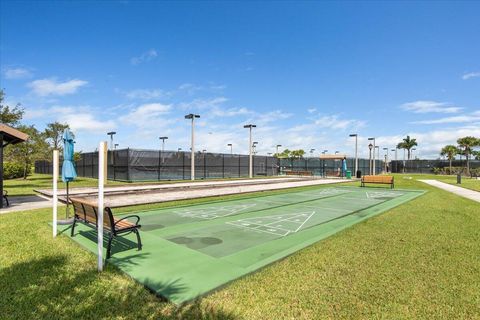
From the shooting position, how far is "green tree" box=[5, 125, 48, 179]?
22.3 m

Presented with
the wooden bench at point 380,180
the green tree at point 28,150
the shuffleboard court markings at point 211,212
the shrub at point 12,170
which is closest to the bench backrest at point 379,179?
the wooden bench at point 380,180

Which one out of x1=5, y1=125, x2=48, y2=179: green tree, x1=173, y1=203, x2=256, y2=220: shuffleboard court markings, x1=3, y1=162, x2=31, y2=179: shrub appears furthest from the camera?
x1=3, y1=162, x2=31, y2=179: shrub

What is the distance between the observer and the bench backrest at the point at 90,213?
17.2ft

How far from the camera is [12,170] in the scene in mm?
29750

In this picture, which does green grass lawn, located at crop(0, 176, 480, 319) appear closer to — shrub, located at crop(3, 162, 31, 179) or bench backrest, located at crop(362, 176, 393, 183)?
bench backrest, located at crop(362, 176, 393, 183)

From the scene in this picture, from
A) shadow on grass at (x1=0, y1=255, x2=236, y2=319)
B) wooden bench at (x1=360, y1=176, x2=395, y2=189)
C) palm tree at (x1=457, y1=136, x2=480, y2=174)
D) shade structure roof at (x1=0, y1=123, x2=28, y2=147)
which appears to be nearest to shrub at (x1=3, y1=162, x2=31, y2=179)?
shade structure roof at (x1=0, y1=123, x2=28, y2=147)

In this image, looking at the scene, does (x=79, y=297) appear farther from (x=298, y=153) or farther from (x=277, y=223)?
(x=298, y=153)

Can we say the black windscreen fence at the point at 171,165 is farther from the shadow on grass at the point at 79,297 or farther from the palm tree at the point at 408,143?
the palm tree at the point at 408,143

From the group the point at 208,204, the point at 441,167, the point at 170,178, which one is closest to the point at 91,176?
the point at 170,178

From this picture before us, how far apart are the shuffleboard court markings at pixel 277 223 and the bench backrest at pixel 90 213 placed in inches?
146

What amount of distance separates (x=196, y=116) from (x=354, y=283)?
74.6 feet

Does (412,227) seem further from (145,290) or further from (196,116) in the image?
(196,116)

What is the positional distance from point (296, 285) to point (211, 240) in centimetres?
285

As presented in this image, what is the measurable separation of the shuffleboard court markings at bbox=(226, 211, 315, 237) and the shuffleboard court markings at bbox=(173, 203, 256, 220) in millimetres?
1113
